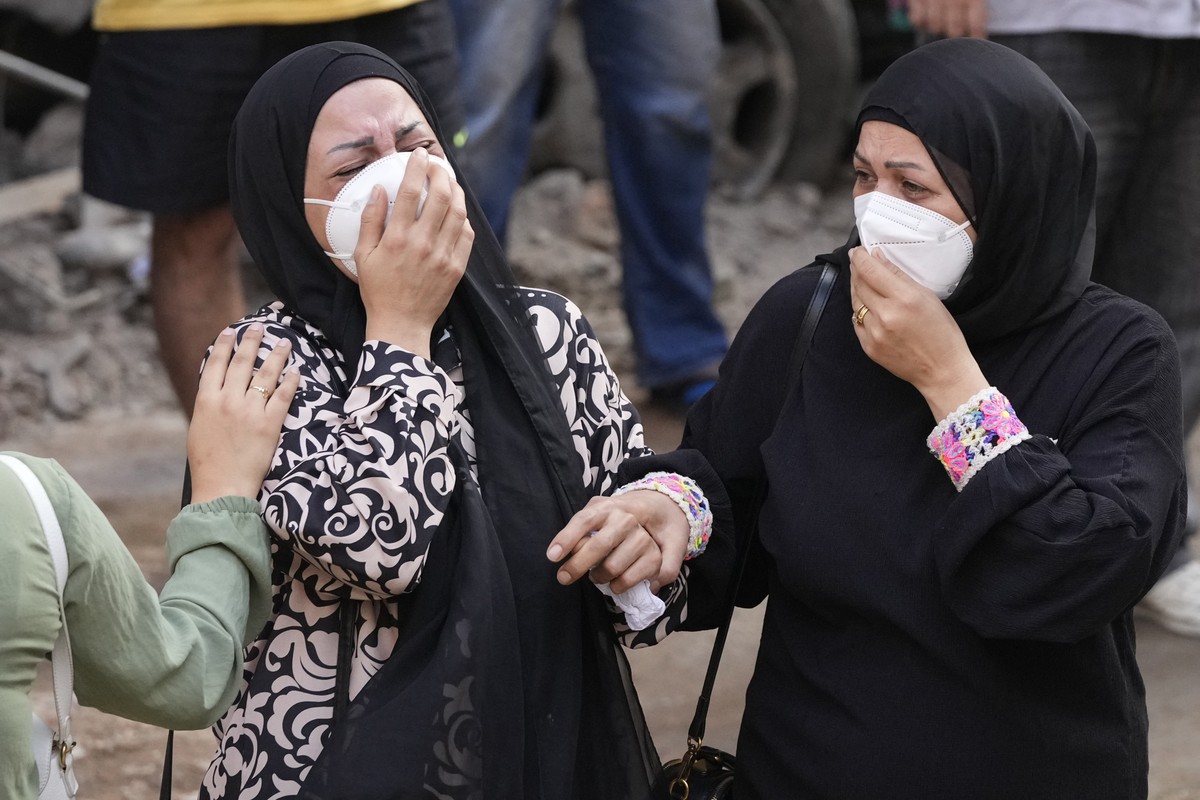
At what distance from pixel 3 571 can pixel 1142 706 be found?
1.45 metres

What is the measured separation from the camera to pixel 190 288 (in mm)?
3484

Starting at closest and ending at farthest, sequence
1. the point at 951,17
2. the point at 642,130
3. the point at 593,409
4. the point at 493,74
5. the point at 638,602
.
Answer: the point at 638,602
the point at 593,409
the point at 951,17
the point at 493,74
the point at 642,130

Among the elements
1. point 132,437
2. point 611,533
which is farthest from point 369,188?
point 132,437

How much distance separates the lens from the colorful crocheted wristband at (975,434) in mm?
1818

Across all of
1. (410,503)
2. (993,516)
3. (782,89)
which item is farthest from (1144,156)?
(782,89)

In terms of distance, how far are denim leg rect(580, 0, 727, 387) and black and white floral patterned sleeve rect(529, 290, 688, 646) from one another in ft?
7.41

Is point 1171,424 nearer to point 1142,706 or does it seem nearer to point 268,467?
point 1142,706

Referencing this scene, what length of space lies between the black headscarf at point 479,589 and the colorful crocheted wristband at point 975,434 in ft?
1.63

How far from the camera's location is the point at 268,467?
6.13ft

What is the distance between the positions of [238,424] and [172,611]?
0.91 feet

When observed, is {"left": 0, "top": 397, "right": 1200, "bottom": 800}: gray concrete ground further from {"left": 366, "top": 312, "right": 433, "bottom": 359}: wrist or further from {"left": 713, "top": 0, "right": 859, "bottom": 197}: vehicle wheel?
{"left": 713, "top": 0, "right": 859, "bottom": 197}: vehicle wheel

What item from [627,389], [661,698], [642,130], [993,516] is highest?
[993,516]

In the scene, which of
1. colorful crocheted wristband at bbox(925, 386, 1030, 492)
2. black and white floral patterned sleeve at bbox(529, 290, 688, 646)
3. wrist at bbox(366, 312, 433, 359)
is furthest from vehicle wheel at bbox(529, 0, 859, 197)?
colorful crocheted wristband at bbox(925, 386, 1030, 492)

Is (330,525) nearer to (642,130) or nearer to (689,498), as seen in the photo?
(689,498)
